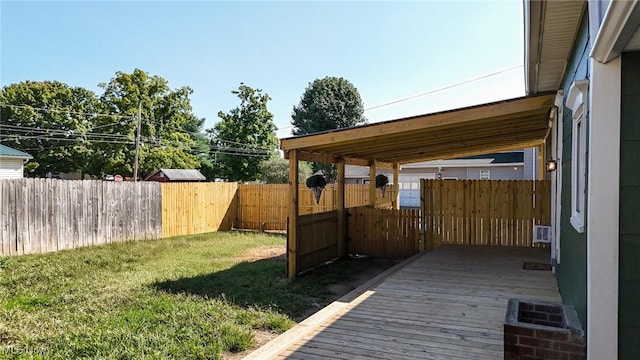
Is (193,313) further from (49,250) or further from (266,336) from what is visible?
(49,250)

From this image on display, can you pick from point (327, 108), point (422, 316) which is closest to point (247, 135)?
point (327, 108)

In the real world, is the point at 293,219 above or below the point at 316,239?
above

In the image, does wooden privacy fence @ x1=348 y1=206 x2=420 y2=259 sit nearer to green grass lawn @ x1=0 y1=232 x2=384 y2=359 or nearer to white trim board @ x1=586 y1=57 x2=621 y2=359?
green grass lawn @ x1=0 y1=232 x2=384 y2=359

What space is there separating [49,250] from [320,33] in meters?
9.92

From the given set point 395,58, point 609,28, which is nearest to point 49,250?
point 609,28

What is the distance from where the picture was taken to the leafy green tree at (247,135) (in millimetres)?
25453

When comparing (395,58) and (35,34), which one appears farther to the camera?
(395,58)

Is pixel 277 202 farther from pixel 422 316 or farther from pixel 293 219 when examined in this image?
pixel 422 316

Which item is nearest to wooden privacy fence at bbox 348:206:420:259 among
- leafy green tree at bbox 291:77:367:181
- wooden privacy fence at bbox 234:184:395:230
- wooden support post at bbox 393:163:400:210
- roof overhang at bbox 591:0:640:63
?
wooden support post at bbox 393:163:400:210

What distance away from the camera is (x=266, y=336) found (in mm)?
4199

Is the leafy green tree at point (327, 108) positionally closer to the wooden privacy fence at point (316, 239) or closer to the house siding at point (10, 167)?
the house siding at point (10, 167)

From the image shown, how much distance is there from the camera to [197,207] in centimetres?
1292

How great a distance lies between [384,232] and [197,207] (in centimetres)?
661

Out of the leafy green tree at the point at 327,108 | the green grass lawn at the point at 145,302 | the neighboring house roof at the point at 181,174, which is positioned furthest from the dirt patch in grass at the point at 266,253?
the leafy green tree at the point at 327,108
